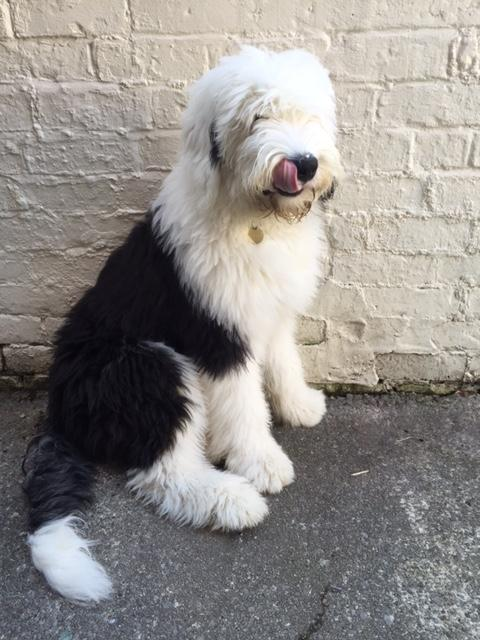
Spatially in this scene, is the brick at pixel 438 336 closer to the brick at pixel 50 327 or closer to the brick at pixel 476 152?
the brick at pixel 476 152

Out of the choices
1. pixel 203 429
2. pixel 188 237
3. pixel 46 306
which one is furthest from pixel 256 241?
pixel 46 306

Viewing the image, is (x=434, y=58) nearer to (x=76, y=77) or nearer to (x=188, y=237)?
(x=188, y=237)

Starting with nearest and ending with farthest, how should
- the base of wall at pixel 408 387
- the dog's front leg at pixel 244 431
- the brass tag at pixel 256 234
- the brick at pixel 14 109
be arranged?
1. the brass tag at pixel 256 234
2. the dog's front leg at pixel 244 431
3. the brick at pixel 14 109
4. the base of wall at pixel 408 387

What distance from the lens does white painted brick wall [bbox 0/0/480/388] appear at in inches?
89.9

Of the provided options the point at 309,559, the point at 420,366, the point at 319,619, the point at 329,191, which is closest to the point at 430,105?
the point at 329,191

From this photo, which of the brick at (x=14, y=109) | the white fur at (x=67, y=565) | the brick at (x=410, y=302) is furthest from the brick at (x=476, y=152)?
the white fur at (x=67, y=565)

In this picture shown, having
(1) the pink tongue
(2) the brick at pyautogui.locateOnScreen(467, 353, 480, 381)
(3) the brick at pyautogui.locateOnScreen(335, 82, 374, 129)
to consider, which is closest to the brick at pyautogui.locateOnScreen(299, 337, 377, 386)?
(2) the brick at pyautogui.locateOnScreen(467, 353, 480, 381)

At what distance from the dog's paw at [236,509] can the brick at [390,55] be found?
171cm

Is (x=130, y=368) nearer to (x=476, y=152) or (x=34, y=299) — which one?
(x=34, y=299)

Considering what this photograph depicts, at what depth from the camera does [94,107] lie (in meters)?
2.46

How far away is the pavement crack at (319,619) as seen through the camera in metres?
1.77

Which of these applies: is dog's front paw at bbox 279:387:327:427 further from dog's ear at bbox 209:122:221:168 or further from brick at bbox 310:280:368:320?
dog's ear at bbox 209:122:221:168

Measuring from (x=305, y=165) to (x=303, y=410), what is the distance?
4.48ft

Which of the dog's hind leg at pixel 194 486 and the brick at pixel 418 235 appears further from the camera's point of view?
the brick at pixel 418 235
